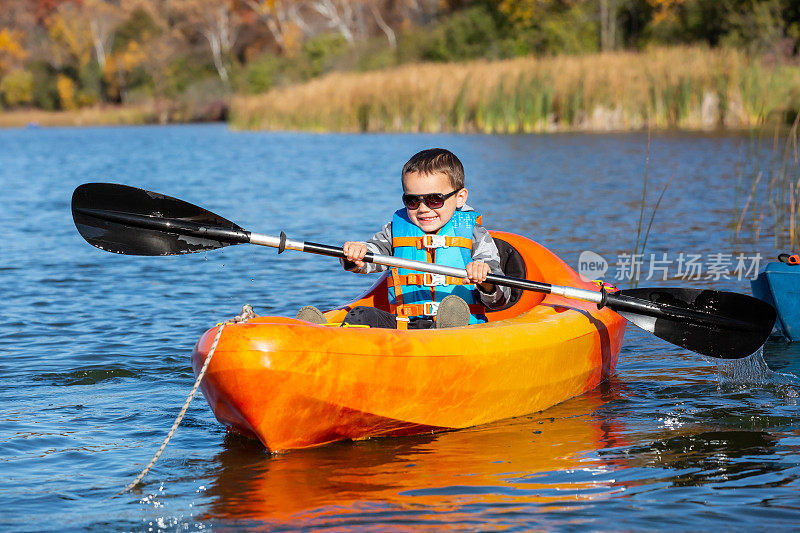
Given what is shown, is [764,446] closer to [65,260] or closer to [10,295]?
[10,295]

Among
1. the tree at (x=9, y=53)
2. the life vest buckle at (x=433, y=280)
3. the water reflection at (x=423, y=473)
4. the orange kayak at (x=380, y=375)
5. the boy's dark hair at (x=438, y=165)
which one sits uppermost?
the tree at (x=9, y=53)

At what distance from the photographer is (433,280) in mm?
4578

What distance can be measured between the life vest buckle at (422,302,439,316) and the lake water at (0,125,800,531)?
0.56 metres

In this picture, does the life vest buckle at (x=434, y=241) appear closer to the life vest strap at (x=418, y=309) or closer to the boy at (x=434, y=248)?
the boy at (x=434, y=248)

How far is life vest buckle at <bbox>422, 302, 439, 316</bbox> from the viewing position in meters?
4.58

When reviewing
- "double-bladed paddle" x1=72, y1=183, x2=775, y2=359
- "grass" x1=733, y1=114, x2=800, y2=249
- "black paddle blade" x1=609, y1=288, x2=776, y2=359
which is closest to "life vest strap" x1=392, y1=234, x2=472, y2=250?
"double-bladed paddle" x1=72, y1=183, x2=775, y2=359

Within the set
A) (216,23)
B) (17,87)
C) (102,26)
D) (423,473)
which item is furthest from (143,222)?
(102,26)

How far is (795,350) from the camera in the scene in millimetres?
5613

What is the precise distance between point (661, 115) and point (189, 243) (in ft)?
49.9

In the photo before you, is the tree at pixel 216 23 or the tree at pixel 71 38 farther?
the tree at pixel 71 38

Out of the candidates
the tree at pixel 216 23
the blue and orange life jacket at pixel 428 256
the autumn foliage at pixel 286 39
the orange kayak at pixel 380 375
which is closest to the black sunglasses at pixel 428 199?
the blue and orange life jacket at pixel 428 256

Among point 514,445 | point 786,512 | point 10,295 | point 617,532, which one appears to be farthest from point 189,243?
point 10,295

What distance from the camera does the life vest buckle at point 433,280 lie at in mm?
4570

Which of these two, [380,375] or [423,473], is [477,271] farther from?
[423,473]
